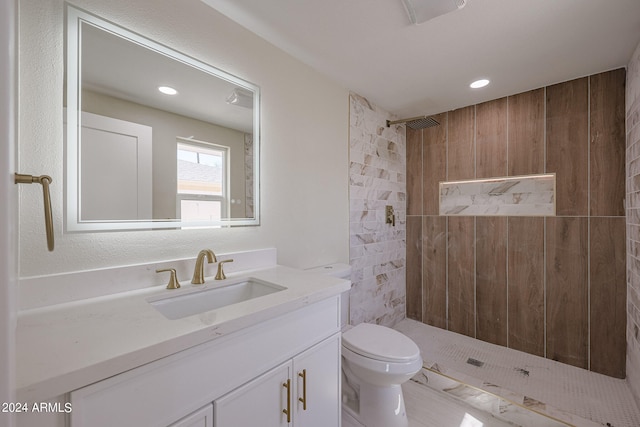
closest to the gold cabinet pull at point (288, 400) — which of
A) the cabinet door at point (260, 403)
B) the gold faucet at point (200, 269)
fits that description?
the cabinet door at point (260, 403)

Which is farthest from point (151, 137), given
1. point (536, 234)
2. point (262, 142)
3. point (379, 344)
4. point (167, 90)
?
point (536, 234)

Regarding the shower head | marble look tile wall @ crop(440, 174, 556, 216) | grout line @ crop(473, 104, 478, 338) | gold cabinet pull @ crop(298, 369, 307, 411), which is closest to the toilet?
gold cabinet pull @ crop(298, 369, 307, 411)

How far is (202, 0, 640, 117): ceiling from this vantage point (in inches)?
52.8

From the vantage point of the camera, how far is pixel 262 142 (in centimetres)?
157

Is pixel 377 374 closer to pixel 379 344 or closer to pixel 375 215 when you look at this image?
pixel 379 344

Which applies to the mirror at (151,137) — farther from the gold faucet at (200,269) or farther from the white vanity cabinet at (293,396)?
the white vanity cabinet at (293,396)

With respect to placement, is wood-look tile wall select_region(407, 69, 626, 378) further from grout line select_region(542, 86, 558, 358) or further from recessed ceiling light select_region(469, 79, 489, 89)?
recessed ceiling light select_region(469, 79, 489, 89)

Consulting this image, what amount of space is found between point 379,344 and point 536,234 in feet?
5.65

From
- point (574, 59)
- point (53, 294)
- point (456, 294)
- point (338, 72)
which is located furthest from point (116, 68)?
point (456, 294)

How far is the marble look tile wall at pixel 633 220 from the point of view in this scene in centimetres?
160

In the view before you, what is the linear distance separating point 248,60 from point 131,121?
0.74m

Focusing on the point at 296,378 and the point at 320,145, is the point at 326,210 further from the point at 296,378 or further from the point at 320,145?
the point at 296,378

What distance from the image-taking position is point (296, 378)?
3.36 ft

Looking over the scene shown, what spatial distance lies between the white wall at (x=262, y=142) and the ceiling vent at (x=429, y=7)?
771 millimetres
